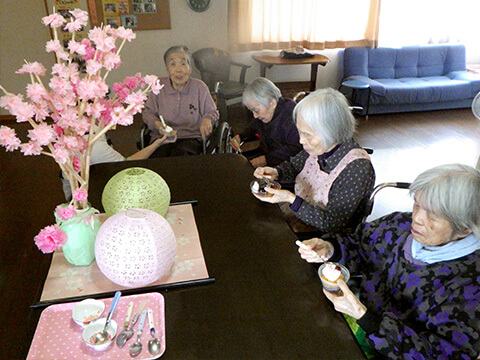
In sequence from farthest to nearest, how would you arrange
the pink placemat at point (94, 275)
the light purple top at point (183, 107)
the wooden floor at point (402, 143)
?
the wooden floor at point (402, 143), the light purple top at point (183, 107), the pink placemat at point (94, 275)

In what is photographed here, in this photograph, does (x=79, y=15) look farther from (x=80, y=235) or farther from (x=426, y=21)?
(x=426, y=21)

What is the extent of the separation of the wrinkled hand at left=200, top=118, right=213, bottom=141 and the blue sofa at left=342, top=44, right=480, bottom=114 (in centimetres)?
297

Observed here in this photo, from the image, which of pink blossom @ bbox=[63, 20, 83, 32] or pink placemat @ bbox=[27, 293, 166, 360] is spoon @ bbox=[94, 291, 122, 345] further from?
pink blossom @ bbox=[63, 20, 83, 32]

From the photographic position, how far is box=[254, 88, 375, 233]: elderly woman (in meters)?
1.67

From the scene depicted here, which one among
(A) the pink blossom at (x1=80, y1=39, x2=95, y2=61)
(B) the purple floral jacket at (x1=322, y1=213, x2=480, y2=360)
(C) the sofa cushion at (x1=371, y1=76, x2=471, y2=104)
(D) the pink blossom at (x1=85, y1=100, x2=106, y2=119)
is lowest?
(C) the sofa cushion at (x1=371, y1=76, x2=471, y2=104)

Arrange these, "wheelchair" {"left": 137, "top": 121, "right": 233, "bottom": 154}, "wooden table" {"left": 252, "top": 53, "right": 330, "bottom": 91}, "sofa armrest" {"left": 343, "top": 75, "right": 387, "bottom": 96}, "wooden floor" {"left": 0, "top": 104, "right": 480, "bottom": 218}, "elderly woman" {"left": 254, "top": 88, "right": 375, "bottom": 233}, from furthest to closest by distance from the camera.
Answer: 1. "sofa armrest" {"left": 343, "top": 75, "right": 387, "bottom": 96}
2. "wooden table" {"left": 252, "top": 53, "right": 330, "bottom": 91}
3. "wooden floor" {"left": 0, "top": 104, "right": 480, "bottom": 218}
4. "wheelchair" {"left": 137, "top": 121, "right": 233, "bottom": 154}
5. "elderly woman" {"left": 254, "top": 88, "right": 375, "bottom": 233}

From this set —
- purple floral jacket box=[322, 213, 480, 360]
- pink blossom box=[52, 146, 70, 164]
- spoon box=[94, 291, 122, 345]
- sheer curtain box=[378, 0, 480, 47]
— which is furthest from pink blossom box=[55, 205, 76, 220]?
sheer curtain box=[378, 0, 480, 47]

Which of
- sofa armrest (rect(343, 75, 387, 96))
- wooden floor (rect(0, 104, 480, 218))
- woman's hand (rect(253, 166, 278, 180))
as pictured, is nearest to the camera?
woman's hand (rect(253, 166, 278, 180))

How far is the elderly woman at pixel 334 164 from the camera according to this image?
65.6 inches

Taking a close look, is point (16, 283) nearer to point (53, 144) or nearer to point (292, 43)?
point (53, 144)

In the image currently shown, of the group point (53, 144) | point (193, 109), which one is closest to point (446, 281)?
point (53, 144)

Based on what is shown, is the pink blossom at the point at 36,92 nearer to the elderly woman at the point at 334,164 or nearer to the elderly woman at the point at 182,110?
the elderly woman at the point at 334,164

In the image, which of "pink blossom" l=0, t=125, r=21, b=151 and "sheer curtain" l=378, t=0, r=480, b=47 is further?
Result: "sheer curtain" l=378, t=0, r=480, b=47

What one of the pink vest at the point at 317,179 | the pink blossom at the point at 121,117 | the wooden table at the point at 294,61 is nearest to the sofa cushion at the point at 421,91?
the wooden table at the point at 294,61
